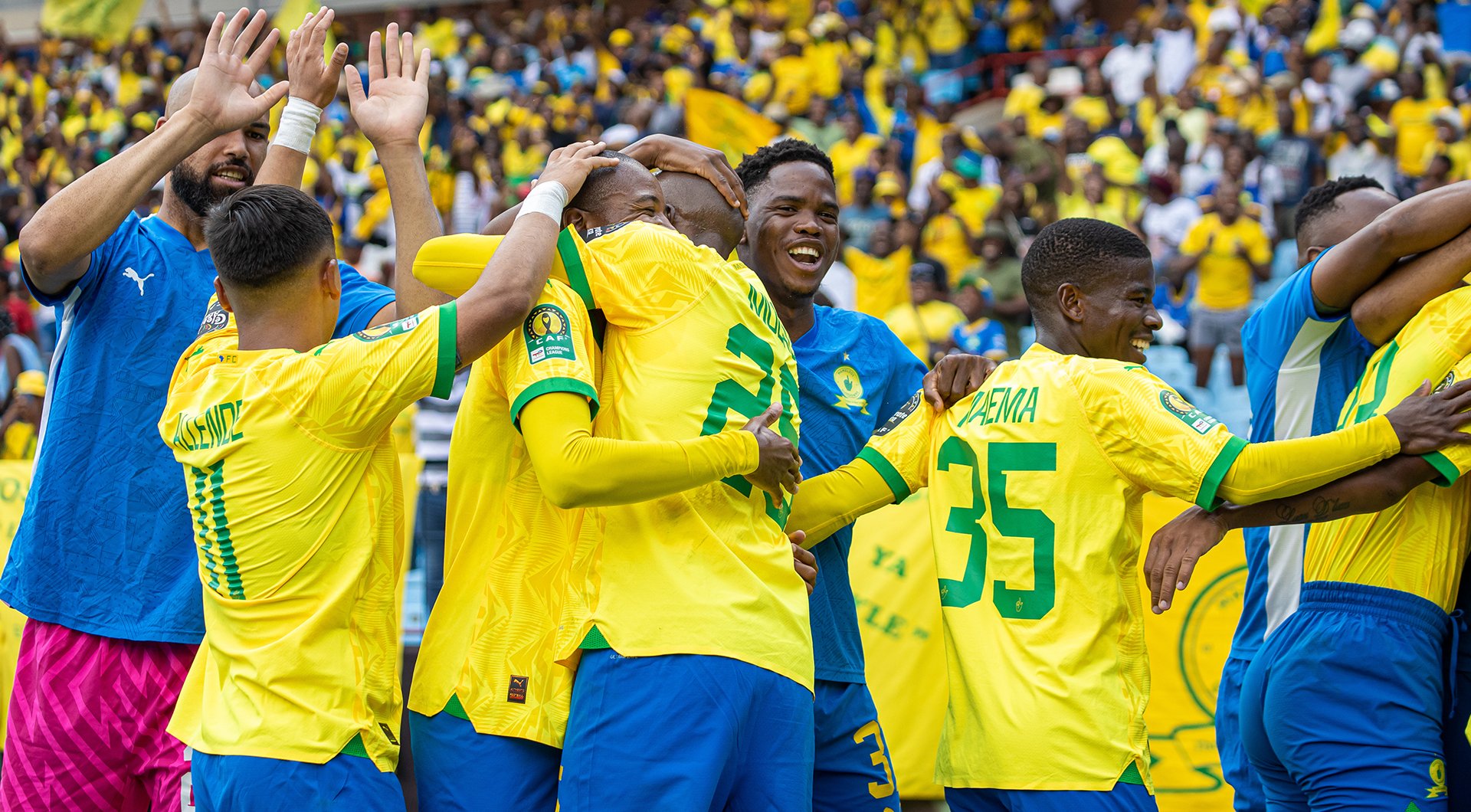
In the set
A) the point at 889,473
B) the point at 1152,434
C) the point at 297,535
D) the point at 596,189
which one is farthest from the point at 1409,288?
the point at 297,535

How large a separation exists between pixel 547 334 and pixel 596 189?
61cm

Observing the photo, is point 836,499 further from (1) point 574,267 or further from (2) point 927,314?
(2) point 927,314

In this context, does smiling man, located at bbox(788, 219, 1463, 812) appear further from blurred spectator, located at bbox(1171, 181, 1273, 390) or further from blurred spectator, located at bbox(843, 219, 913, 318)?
blurred spectator, located at bbox(843, 219, 913, 318)

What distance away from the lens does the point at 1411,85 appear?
542 inches

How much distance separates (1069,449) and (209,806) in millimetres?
2154

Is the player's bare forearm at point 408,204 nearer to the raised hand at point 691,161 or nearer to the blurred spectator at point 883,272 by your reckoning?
the raised hand at point 691,161

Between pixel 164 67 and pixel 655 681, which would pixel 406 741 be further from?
pixel 164 67

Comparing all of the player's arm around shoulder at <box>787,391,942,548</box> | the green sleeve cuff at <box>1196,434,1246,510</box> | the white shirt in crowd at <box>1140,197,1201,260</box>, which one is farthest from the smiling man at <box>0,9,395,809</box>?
the white shirt in crowd at <box>1140,197,1201,260</box>

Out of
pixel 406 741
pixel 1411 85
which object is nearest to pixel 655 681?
pixel 406 741

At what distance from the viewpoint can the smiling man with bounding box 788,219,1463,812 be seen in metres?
3.13

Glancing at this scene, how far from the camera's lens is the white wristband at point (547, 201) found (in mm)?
3080

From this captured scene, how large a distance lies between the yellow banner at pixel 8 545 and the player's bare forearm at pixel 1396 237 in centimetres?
583

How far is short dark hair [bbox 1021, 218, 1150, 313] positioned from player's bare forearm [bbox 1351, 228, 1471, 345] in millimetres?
671

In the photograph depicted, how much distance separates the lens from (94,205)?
330cm
